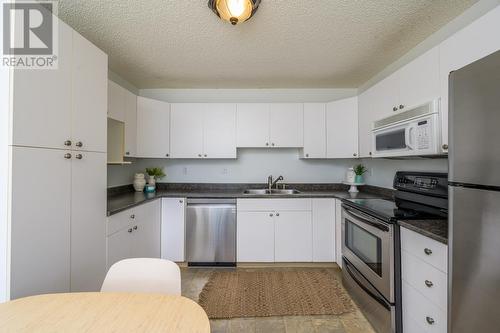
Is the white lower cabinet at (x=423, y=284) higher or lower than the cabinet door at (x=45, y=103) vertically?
lower

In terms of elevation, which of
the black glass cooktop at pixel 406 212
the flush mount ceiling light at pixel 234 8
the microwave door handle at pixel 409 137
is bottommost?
the black glass cooktop at pixel 406 212

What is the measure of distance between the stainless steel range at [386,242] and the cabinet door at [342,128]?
1.04 m

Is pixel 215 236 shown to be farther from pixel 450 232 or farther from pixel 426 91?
pixel 426 91

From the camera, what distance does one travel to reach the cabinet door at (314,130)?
296cm

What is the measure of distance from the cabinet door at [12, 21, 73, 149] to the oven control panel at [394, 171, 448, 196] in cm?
233

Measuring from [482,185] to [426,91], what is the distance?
1.11 m

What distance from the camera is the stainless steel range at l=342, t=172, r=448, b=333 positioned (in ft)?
4.84

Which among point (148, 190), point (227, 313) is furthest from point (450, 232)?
point (148, 190)

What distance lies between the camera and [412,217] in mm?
1510

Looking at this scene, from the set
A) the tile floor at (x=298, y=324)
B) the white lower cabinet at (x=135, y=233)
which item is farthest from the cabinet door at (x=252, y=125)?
the tile floor at (x=298, y=324)

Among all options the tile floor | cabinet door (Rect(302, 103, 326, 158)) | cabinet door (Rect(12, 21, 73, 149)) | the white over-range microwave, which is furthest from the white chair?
cabinet door (Rect(302, 103, 326, 158))

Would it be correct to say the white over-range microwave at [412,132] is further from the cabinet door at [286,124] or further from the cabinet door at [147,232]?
the cabinet door at [147,232]

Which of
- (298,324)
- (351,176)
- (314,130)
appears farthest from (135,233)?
(351,176)

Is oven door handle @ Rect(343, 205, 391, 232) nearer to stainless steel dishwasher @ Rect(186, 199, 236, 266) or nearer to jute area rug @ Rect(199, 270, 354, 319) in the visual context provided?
jute area rug @ Rect(199, 270, 354, 319)
